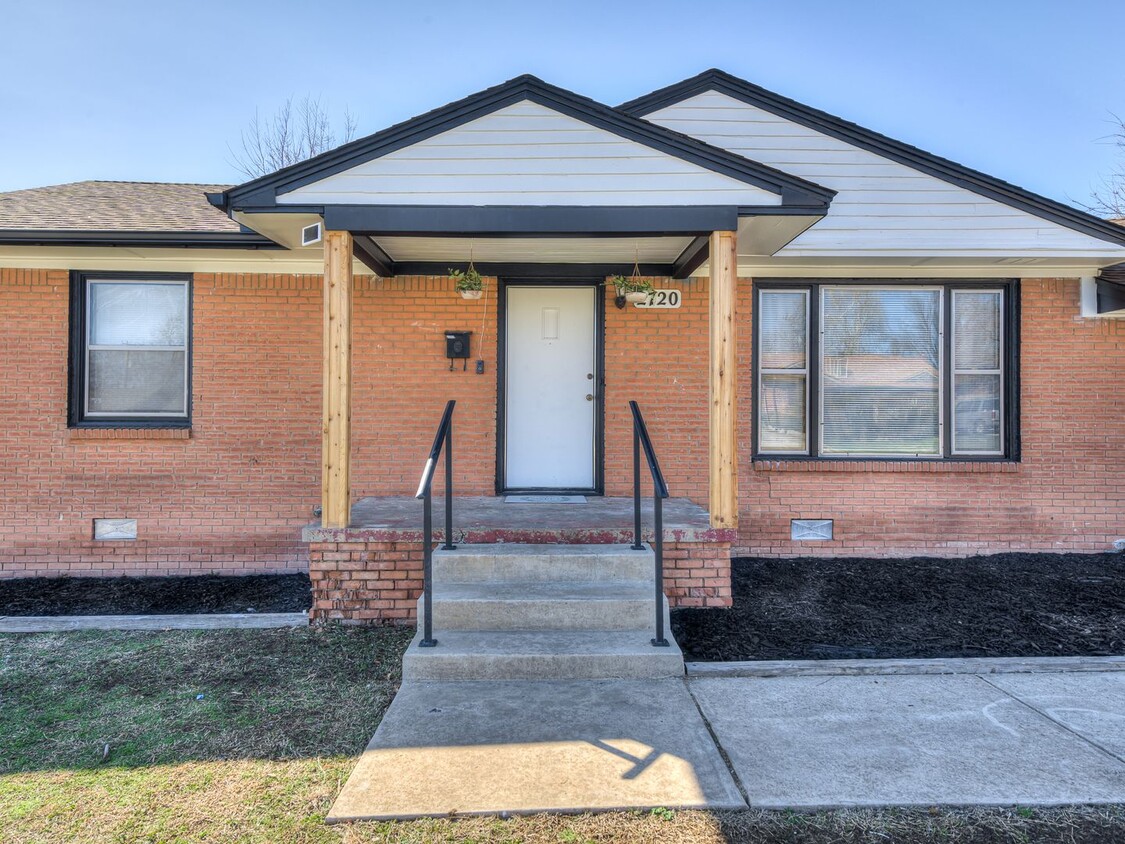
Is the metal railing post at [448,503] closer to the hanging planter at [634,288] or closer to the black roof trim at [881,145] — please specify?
the hanging planter at [634,288]

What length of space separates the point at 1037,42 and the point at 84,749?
1692 cm

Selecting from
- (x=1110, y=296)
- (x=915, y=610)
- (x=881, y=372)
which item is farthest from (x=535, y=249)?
(x=1110, y=296)

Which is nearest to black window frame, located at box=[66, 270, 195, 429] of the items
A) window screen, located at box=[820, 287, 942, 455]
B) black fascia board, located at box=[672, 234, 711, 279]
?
black fascia board, located at box=[672, 234, 711, 279]

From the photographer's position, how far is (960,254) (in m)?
6.21

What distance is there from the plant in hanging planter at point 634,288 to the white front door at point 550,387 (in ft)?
1.98

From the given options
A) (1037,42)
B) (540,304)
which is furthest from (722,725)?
(1037,42)

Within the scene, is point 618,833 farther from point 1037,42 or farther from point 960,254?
point 1037,42

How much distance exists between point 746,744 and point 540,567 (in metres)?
1.87

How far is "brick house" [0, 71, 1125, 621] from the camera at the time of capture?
6.23 meters

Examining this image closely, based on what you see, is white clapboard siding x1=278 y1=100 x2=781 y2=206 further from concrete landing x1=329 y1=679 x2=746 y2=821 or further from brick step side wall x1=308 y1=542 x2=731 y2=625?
concrete landing x1=329 y1=679 x2=746 y2=821

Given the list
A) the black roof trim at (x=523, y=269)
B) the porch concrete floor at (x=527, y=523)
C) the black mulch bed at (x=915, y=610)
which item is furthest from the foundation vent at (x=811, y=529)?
the black roof trim at (x=523, y=269)

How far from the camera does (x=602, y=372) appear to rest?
21.4ft

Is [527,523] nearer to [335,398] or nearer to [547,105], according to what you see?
[335,398]

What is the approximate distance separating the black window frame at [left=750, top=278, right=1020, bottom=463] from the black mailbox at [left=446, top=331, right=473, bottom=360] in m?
2.83
